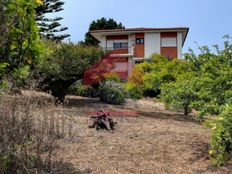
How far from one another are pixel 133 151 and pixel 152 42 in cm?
3595

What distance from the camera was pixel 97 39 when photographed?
47844mm

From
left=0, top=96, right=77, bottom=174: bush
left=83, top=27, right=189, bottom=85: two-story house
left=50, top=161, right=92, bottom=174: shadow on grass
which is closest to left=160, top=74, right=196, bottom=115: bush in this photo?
left=50, top=161, right=92, bottom=174: shadow on grass

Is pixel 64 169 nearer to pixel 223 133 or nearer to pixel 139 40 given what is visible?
pixel 223 133

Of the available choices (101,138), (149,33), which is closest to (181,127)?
(101,138)

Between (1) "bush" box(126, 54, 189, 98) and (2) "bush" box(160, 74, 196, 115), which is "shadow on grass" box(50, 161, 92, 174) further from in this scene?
(1) "bush" box(126, 54, 189, 98)

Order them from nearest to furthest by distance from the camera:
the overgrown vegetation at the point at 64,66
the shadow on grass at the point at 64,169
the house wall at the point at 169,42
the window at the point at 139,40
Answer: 1. the shadow on grass at the point at 64,169
2. the overgrown vegetation at the point at 64,66
3. the house wall at the point at 169,42
4. the window at the point at 139,40

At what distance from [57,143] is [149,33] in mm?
36495

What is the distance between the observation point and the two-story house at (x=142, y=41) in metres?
44.4

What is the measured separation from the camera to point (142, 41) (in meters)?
45.4

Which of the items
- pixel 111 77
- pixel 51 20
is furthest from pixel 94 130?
pixel 51 20

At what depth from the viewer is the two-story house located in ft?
146

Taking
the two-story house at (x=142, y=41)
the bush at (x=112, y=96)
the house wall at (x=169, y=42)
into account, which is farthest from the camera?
the house wall at (x=169, y=42)

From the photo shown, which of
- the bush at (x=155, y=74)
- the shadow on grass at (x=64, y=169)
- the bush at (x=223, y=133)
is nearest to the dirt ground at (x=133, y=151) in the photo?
the shadow on grass at (x=64, y=169)

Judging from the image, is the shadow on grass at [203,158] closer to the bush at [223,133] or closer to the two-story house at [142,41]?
the bush at [223,133]
